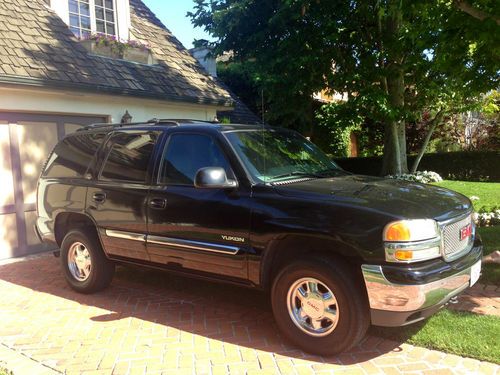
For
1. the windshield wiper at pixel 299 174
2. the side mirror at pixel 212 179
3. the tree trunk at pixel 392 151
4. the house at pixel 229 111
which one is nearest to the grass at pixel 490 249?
the windshield wiper at pixel 299 174

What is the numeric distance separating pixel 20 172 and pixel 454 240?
672 cm

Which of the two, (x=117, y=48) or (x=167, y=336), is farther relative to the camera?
(x=117, y=48)

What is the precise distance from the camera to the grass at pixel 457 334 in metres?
3.73

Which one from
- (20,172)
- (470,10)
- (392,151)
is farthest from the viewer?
(392,151)

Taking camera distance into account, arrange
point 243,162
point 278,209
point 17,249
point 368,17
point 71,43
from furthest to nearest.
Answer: point 368,17 < point 71,43 < point 17,249 < point 243,162 < point 278,209

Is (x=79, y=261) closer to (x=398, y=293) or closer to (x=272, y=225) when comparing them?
(x=272, y=225)

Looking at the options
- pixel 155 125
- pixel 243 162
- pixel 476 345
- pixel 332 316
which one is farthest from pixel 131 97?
pixel 476 345

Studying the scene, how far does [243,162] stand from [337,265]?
129 cm

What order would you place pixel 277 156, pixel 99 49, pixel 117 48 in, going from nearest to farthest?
pixel 277 156 < pixel 99 49 < pixel 117 48

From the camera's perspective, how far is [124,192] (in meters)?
5.04

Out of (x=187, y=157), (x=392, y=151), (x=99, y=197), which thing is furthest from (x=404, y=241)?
(x=392, y=151)

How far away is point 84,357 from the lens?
4.01m

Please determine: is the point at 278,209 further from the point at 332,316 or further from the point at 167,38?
the point at 167,38

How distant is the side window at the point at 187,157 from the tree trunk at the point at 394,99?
21.6 feet
